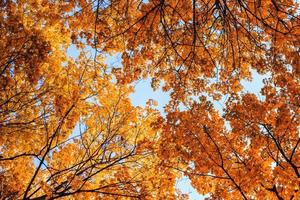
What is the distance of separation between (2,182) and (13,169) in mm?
845

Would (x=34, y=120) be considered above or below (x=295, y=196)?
above

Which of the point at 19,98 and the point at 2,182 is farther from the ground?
the point at 19,98

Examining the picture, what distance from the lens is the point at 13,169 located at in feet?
28.6

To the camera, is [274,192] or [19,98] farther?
[19,98]

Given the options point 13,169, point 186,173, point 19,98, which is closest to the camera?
→ point 186,173

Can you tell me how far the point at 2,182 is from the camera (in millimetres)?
7883

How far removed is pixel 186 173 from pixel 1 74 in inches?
195

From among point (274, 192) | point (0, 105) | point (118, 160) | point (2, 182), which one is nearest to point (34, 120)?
point (0, 105)

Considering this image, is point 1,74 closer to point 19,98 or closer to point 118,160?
point 19,98

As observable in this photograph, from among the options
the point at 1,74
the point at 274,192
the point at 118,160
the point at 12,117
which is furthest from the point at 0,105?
the point at 274,192

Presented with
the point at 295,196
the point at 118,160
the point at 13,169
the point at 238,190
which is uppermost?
the point at 13,169

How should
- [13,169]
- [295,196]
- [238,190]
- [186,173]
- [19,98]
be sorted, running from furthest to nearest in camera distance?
[13,169] < [19,98] < [186,173] < [238,190] < [295,196]

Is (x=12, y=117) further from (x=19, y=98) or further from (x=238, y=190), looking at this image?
(x=238, y=190)

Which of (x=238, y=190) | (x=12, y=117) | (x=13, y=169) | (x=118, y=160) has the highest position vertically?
(x=12, y=117)
